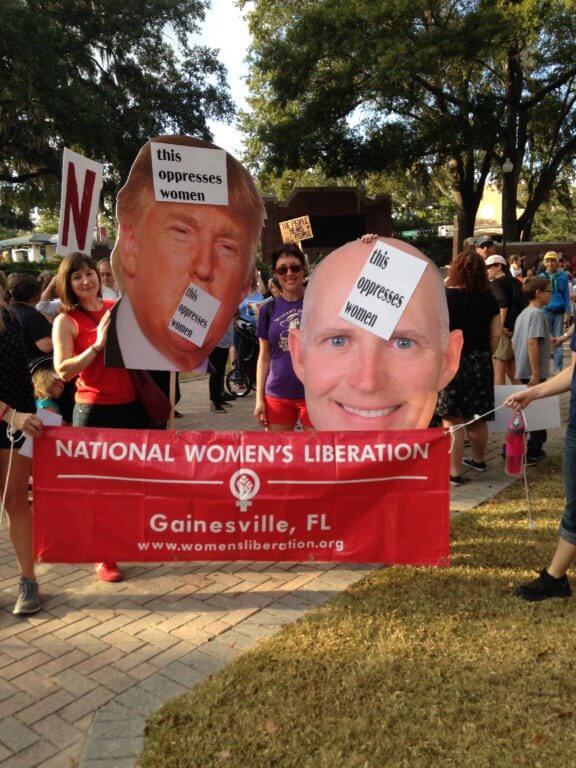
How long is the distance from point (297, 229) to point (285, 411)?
6.15ft

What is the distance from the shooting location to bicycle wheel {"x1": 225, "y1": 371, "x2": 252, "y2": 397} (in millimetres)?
10523

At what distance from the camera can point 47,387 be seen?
455cm

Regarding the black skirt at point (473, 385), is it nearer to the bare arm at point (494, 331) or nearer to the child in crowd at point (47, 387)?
the bare arm at point (494, 331)

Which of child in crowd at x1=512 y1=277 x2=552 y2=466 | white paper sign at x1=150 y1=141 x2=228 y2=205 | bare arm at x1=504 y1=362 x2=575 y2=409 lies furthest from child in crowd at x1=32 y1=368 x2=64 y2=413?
child in crowd at x1=512 y1=277 x2=552 y2=466

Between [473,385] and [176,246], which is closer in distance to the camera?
[176,246]

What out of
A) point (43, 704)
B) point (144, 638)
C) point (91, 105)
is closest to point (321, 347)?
point (144, 638)

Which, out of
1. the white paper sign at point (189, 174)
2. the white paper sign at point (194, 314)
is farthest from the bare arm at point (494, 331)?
the white paper sign at point (189, 174)

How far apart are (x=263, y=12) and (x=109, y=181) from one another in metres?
10.0

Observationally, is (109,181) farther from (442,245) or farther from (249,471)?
(249,471)

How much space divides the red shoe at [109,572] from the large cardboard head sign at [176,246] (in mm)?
1276

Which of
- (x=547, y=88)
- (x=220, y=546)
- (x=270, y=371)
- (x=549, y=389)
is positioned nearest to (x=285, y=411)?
(x=270, y=371)

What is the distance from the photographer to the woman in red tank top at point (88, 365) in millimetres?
3932

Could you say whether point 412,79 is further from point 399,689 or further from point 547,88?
point 399,689

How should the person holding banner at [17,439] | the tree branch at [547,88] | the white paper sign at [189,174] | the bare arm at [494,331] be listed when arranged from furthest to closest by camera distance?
the tree branch at [547,88], the bare arm at [494,331], the white paper sign at [189,174], the person holding banner at [17,439]
